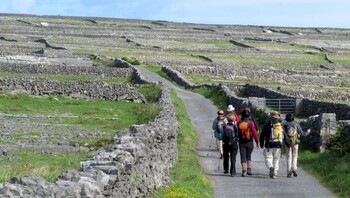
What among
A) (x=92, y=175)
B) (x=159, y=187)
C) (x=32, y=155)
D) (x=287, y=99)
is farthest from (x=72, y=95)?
(x=92, y=175)

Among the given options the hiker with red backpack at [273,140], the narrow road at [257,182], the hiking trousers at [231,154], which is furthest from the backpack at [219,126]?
the hiker with red backpack at [273,140]

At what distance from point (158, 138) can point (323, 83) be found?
5219 centimetres

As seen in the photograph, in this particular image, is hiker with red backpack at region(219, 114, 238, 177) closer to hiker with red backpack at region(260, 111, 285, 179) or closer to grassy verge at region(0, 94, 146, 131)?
hiker with red backpack at region(260, 111, 285, 179)

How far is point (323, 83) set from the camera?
226 feet

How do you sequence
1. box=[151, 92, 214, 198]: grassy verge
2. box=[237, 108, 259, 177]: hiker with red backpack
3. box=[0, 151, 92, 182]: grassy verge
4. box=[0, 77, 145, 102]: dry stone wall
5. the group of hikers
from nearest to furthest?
1. box=[151, 92, 214, 198]: grassy verge
2. box=[0, 151, 92, 182]: grassy verge
3. the group of hikers
4. box=[237, 108, 259, 177]: hiker with red backpack
5. box=[0, 77, 145, 102]: dry stone wall

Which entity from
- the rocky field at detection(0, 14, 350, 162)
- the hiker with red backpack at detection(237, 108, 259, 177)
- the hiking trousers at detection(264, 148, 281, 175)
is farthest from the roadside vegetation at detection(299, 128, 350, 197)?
the rocky field at detection(0, 14, 350, 162)

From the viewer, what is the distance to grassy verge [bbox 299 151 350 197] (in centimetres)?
1819

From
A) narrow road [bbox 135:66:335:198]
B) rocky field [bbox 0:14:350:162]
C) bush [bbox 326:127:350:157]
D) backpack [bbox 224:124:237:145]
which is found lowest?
rocky field [bbox 0:14:350:162]

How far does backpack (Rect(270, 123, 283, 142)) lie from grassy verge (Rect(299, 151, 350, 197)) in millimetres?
1451

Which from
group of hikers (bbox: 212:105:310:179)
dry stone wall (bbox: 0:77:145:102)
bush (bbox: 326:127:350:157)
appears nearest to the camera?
group of hikers (bbox: 212:105:310:179)

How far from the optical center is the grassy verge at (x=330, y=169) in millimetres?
18188

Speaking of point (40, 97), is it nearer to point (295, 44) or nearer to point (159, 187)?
point (159, 187)

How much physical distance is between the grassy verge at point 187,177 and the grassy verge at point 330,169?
3.00m

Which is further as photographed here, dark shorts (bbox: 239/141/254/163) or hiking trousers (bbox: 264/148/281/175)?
dark shorts (bbox: 239/141/254/163)
